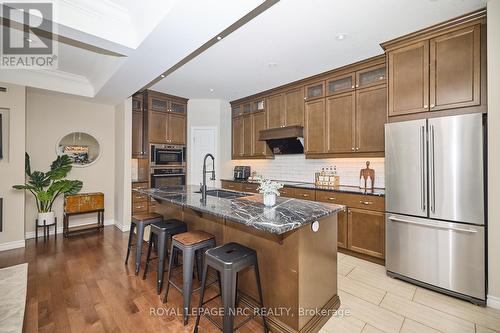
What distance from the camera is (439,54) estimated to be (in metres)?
2.59

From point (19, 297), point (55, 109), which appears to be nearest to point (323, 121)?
point (19, 297)

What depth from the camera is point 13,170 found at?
3787 millimetres

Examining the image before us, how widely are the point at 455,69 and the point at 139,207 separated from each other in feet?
17.8

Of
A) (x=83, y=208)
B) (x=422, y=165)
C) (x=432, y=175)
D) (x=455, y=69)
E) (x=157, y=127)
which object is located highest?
(x=455, y=69)

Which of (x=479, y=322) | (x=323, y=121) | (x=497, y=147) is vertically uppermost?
(x=323, y=121)

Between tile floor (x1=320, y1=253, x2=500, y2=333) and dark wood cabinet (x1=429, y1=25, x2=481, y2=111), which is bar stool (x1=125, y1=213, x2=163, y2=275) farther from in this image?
dark wood cabinet (x1=429, y1=25, x2=481, y2=111)

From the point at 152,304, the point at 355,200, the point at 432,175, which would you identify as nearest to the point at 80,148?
the point at 152,304

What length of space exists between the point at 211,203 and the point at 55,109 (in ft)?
14.2

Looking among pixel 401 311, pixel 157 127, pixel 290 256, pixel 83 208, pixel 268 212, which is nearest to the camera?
pixel 290 256

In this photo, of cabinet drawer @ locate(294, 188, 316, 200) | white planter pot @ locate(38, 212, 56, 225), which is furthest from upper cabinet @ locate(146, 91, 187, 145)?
cabinet drawer @ locate(294, 188, 316, 200)

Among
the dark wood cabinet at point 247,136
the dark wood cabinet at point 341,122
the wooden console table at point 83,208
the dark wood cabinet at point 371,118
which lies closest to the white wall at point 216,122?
the dark wood cabinet at point 247,136

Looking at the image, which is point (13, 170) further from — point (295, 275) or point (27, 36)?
point (295, 275)

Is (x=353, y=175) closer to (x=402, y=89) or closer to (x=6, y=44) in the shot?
(x=402, y=89)

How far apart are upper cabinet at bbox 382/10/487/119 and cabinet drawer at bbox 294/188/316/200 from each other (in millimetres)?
1632
